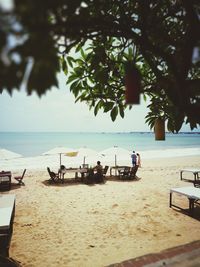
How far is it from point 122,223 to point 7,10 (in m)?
7.94

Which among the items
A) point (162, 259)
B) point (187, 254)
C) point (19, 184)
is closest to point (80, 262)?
point (162, 259)

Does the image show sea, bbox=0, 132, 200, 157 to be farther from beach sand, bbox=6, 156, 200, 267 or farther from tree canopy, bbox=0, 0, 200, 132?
tree canopy, bbox=0, 0, 200, 132

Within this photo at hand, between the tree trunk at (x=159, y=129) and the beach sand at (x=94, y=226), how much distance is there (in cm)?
375

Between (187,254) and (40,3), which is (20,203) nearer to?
(187,254)

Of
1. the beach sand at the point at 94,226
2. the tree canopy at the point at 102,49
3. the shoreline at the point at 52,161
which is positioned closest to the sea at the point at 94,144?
the shoreline at the point at 52,161

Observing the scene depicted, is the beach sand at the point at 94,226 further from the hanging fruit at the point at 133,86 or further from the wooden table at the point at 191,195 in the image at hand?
the hanging fruit at the point at 133,86

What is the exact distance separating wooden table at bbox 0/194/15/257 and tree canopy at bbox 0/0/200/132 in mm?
4149

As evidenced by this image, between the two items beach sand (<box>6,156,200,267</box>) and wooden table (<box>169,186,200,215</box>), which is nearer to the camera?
beach sand (<box>6,156,200,267</box>)

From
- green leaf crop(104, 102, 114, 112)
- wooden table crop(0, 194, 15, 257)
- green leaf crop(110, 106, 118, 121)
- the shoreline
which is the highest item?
green leaf crop(104, 102, 114, 112)

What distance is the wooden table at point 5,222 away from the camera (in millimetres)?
5574

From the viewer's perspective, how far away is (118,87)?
11.3ft

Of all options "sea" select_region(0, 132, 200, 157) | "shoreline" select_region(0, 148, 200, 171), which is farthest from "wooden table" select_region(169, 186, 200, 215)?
"sea" select_region(0, 132, 200, 157)

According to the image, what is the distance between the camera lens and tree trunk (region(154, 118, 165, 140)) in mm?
3396

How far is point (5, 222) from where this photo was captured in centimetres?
598
